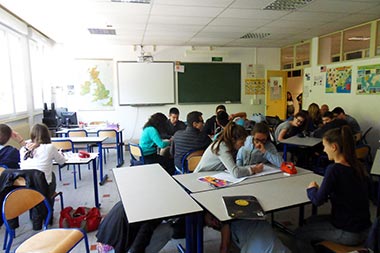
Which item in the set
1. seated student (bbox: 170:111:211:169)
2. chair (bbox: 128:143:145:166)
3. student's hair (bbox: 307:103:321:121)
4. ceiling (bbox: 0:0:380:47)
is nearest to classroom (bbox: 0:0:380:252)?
ceiling (bbox: 0:0:380:47)

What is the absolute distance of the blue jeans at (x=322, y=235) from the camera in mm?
1812

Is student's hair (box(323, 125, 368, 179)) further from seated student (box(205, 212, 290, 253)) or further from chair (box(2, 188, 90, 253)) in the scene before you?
chair (box(2, 188, 90, 253))

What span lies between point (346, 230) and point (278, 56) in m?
7.43

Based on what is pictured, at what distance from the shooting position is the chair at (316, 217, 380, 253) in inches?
58.0

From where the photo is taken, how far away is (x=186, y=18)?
4.95m

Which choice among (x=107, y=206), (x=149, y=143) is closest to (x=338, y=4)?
(x=149, y=143)

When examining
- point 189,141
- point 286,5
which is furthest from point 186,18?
point 189,141

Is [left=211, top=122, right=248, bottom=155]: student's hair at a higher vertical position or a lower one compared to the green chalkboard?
lower

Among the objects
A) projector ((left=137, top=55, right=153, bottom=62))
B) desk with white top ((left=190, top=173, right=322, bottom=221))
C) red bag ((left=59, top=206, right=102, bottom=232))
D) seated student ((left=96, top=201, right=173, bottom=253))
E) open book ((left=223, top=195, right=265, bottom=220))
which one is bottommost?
red bag ((left=59, top=206, right=102, bottom=232))

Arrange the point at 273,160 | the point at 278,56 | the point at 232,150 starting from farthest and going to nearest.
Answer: the point at 278,56, the point at 273,160, the point at 232,150

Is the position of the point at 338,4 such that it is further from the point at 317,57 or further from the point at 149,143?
the point at 149,143

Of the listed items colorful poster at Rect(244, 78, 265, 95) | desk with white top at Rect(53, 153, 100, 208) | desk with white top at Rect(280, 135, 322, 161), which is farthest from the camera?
colorful poster at Rect(244, 78, 265, 95)

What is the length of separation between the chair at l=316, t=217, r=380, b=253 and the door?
689 cm

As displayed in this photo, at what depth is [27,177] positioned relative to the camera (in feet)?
8.41
